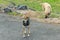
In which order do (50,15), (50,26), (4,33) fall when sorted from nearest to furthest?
1. (4,33)
2. (50,26)
3. (50,15)

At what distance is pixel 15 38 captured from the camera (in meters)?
14.8

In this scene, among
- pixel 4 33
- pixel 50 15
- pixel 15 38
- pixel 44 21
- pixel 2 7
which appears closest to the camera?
pixel 15 38

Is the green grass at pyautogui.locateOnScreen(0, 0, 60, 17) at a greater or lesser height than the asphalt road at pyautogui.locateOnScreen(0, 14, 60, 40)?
greater

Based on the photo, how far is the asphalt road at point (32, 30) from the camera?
1502 cm

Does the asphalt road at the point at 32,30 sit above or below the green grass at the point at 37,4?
below

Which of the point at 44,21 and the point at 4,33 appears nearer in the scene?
the point at 4,33

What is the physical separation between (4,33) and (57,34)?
9.49 ft

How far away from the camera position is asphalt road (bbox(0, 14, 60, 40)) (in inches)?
591

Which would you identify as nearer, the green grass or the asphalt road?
the asphalt road

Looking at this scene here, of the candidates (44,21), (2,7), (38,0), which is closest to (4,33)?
(44,21)

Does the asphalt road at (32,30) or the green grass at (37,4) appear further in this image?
the green grass at (37,4)

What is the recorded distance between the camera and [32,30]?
1672 cm

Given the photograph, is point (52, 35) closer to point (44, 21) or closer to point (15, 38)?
point (15, 38)

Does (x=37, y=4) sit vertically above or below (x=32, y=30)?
above
